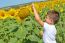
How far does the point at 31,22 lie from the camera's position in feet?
19.4

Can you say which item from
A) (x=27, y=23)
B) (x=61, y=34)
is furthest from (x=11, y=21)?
(x=61, y=34)

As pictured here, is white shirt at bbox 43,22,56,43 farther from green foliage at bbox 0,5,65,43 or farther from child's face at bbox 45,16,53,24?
green foliage at bbox 0,5,65,43

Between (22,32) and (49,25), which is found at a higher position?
(49,25)

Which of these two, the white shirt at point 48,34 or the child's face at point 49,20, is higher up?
the child's face at point 49,20

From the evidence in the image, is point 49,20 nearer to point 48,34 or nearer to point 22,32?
point 48,34

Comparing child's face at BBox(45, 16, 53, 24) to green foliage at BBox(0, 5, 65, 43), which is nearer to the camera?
child's face at BBox(45, 16, 53, 24)

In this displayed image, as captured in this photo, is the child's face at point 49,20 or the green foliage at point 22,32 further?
the green foliage at point 22,32

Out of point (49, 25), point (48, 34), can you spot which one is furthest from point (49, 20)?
point (48, 34)

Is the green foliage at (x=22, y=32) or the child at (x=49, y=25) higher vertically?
the child at (x=49, y=25)

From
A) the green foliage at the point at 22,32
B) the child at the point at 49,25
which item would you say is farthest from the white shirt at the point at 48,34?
the green foliage at the point at 22,32

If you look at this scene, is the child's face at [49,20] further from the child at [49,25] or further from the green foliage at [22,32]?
the green foliage at [22,32]

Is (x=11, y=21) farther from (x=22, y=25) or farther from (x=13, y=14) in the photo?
(x=13, y=14)

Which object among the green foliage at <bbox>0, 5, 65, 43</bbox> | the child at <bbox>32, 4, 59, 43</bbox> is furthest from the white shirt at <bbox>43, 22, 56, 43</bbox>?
the green foliage at <bbox>0, 5, 65, 43</bbox>

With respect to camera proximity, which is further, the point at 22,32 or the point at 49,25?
the point at 22,32
